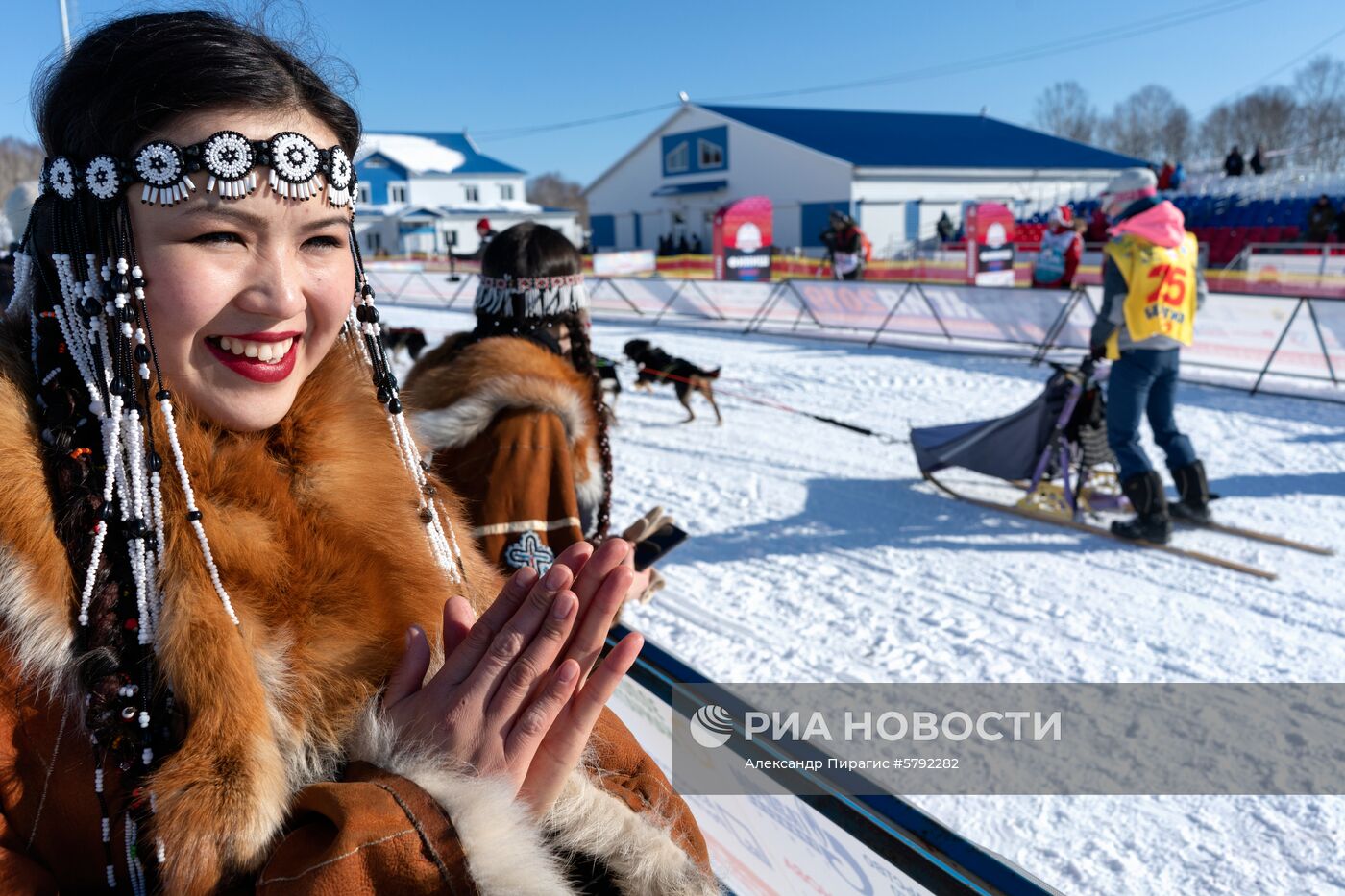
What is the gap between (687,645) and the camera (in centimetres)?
400

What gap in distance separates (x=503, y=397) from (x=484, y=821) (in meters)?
1.39

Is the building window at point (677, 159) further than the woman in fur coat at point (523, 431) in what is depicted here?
Yes

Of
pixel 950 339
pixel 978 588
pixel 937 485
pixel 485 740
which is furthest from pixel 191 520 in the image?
pixel 950 339

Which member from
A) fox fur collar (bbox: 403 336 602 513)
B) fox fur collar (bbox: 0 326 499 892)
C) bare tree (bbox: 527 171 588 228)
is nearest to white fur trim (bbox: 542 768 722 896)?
fox fur collar (bbox: 0 326 499 892)

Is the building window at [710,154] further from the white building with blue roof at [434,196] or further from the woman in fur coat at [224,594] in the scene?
the woman in fur coat at [224,594]

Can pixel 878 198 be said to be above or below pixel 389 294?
above

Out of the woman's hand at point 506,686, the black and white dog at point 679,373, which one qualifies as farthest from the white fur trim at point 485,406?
the black and white dog at point 679,373

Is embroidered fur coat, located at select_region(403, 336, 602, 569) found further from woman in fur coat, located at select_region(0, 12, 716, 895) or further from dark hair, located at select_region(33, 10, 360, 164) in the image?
dark hair, located at select_region(33, 10, 360, 164)

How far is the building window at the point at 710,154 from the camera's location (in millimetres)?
36781

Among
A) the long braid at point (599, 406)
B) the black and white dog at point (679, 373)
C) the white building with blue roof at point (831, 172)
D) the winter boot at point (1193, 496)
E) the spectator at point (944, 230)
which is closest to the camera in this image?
the long braid at point (599, 406)

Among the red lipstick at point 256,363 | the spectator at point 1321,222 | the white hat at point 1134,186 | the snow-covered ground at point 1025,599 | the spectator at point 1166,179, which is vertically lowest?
the snow-covered ground at point 1025,599

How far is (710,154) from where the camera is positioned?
37.4 meters

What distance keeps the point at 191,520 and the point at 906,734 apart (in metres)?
2.84

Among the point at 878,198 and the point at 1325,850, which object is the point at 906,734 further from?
the point at 878,198
